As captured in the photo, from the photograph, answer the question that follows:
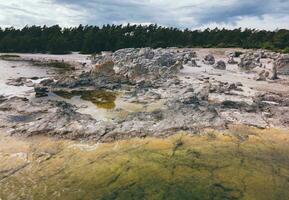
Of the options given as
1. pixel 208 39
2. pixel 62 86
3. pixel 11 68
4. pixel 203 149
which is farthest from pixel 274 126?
pixel 208 39

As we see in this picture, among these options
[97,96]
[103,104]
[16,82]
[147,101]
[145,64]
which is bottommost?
[16,82]

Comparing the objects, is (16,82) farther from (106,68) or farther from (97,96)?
(97,96)

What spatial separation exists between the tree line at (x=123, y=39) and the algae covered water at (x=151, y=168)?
221ft

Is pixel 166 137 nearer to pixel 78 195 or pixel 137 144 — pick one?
pixel 137 144

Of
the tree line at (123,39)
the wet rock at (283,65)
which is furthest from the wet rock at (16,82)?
the tree line at (123,39)

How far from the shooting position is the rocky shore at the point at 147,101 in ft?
79.8

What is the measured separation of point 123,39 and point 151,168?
250ft

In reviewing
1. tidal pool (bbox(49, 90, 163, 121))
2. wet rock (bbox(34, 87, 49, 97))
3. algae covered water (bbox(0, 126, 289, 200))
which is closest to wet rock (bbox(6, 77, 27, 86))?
wet rock (bbox(34, 87, 49, 97))

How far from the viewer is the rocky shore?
24.3 meters

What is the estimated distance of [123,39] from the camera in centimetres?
9275

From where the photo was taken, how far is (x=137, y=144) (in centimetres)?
2181

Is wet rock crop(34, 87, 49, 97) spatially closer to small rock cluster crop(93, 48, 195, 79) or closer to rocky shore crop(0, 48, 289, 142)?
rocky shore crop(0, 48, 289, 142)

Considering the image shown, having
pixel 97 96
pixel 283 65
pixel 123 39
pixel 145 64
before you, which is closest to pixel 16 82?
pixel 97 96

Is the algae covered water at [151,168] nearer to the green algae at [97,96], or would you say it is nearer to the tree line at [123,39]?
the green algae at [97,96]
